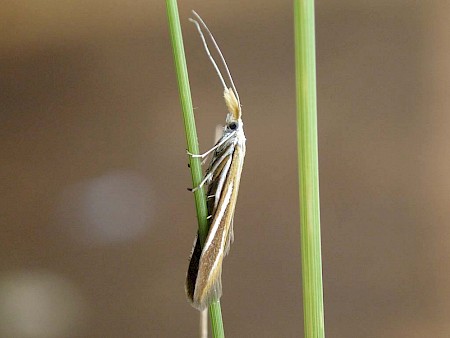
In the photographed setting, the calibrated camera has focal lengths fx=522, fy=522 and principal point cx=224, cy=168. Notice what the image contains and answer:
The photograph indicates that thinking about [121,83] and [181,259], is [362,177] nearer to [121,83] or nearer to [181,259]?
[181,259]

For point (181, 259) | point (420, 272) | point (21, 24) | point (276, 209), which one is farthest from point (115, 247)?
point (420, 272)

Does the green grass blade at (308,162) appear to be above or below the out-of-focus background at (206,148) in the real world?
above

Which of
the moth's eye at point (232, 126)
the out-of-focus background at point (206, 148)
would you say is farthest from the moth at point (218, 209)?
the out-of-focus background at point (206, 148)

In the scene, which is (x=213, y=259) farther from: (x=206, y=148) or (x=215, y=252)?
(x=206, y=148)

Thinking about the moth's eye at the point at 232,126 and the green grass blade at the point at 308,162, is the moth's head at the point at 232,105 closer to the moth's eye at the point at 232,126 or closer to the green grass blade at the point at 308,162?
the moth's eye at the point at 232,126

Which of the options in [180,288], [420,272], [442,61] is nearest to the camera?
[442,61]
